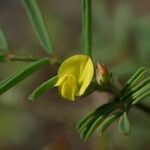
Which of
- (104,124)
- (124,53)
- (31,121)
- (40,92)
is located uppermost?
(40,92)

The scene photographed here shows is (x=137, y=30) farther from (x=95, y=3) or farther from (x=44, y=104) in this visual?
(x=44, y=104)

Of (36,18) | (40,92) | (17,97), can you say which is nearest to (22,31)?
(17,97)

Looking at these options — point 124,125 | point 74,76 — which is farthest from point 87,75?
point 124,125

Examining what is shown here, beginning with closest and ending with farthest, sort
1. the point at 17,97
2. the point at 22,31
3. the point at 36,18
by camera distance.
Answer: the point at 36,18 < the point at 17,97 < the point at 22,31

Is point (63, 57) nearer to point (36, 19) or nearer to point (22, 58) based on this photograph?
point (36, 19)

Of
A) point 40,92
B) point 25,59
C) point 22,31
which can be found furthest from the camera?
point 22,31

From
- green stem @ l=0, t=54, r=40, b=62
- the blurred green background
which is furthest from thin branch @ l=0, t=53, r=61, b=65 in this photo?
the blurred green background

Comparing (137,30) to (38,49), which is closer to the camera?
(137,30)

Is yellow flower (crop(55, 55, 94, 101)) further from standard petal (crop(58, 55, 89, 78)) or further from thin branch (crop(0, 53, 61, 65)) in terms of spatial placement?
thin branch (crop(0, 53, 61, 65))
